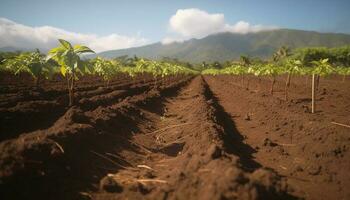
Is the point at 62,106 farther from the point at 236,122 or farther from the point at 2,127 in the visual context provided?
the point at 236,122

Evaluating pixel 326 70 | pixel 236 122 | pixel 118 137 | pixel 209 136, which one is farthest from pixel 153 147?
pixel 326 70

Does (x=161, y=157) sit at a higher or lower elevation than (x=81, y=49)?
lower

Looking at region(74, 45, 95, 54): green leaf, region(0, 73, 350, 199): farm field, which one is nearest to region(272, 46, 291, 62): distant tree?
region(0, 73, 350, 199): farm field

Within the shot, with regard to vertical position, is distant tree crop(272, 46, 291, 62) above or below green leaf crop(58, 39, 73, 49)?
above

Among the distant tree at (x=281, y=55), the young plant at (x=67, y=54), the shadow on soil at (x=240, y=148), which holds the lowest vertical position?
the shadow on soil at (x=240, y=148)

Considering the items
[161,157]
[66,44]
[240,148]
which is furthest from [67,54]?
[240,148]

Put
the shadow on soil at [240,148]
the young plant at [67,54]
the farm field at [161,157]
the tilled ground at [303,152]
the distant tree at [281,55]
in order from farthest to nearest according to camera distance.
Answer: the distant tree at [281,55], the young plant at [67,54], the shadow on soil at [240,148], the tilled ground at [303,152], the farm field at [161,157]

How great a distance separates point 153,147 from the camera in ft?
23.1

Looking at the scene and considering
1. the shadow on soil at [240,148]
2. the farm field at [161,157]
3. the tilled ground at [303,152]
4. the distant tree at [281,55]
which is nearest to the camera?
the farm field at [161,157]

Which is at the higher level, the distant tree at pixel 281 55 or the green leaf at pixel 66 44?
the distant tree at pixel 281 55

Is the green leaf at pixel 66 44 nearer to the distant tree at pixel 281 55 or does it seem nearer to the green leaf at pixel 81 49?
the green leaf at pixel 81 49

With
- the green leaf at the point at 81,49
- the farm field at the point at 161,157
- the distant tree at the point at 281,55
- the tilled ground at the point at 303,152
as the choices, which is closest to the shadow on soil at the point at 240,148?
the farm field at the point at 161,157

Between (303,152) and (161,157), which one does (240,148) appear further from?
(161,157)

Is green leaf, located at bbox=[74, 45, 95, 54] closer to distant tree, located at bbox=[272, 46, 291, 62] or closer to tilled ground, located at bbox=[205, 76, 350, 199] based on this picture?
tilled ground, located at bbox=[205, 76, 350, 199]
